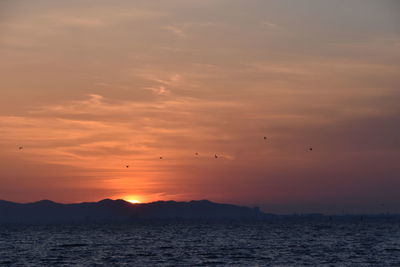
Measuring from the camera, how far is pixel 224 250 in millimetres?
121625

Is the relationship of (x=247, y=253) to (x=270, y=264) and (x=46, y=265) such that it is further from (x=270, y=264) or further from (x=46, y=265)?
(x=46, y=265)

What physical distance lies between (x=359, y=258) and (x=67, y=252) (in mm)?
53743

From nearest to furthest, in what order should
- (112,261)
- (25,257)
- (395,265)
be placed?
(395,265)
(112,261)
(25,257)

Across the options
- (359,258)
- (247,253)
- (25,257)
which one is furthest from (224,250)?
(25,257)

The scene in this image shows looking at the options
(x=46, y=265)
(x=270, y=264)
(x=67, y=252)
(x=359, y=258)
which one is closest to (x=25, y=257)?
(x=67, y=252)

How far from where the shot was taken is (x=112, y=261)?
3912 inches

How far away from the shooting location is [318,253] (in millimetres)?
112938

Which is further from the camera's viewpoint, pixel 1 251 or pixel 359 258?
pixel 1 251

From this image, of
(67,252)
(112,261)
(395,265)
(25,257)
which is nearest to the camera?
(395,265)

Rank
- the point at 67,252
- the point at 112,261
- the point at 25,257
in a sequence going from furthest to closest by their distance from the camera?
the point at 67,252 → the point at 25,257 → the point at 112,261

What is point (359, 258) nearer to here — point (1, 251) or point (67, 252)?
point (67, 252)

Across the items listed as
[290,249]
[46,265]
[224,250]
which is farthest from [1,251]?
[290,249]

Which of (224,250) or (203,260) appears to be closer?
(203,260)

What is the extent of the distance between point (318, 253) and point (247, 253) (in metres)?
12.4
